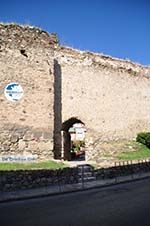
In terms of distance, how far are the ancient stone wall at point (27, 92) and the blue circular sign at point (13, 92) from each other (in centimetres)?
18

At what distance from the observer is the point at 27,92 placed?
18.9 meters

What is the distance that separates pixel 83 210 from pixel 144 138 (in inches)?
647

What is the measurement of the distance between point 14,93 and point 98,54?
7.90m

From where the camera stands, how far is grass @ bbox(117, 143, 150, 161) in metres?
20.4

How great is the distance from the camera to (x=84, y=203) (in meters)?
10.2

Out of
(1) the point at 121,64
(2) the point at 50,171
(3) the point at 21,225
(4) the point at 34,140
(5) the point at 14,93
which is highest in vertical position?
(1) the point at 121,64

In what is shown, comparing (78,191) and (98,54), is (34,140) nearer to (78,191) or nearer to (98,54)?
(78,191)

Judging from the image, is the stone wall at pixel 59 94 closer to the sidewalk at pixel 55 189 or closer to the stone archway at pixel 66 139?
the stone archway at pixel 66 139

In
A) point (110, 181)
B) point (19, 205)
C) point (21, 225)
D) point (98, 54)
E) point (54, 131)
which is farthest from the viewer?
point (98, 54)

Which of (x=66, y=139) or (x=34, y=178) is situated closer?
(x=34, y=178)

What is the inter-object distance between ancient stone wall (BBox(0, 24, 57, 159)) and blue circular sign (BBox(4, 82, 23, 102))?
18 centimetres

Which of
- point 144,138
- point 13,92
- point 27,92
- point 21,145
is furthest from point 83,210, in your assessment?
point 144,138

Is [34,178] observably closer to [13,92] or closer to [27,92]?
[13,92]

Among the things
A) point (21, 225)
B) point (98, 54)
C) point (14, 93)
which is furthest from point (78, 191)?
point (98, 54)
